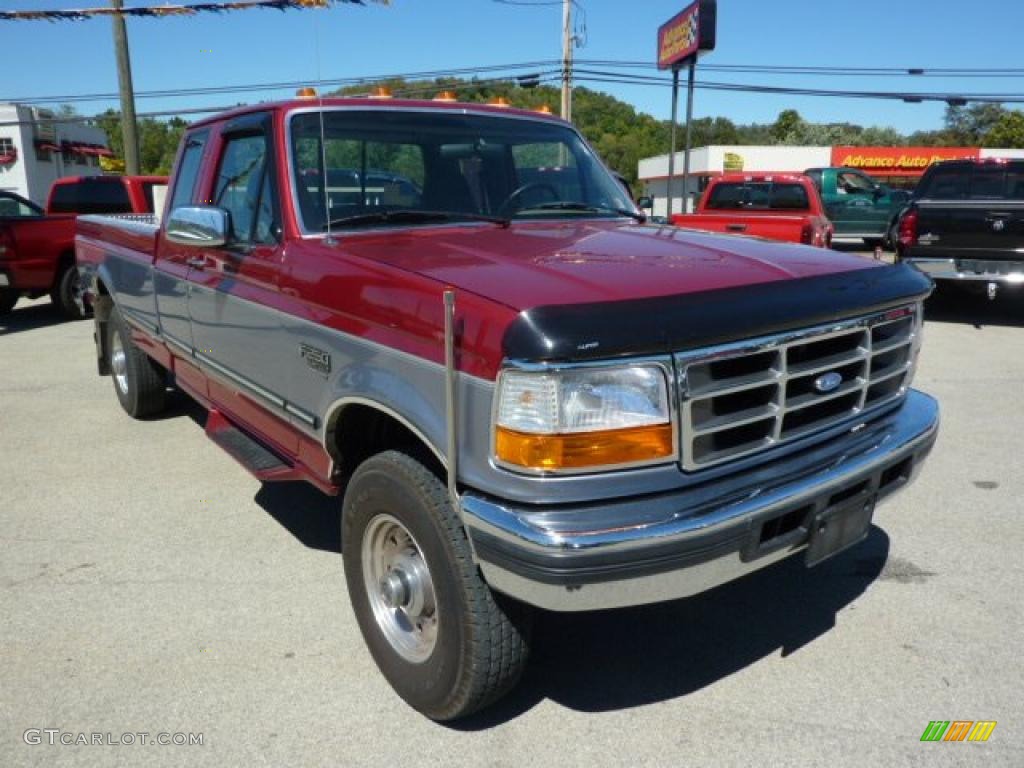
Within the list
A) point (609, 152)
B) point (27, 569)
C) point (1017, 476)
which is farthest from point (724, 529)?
point (609, 152)

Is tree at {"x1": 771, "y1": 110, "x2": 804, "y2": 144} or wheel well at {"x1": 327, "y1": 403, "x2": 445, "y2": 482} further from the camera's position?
tree at {"x1": 771, "y1": 110, "x2": 804, "y2": 144}

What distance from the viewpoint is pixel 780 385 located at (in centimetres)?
243

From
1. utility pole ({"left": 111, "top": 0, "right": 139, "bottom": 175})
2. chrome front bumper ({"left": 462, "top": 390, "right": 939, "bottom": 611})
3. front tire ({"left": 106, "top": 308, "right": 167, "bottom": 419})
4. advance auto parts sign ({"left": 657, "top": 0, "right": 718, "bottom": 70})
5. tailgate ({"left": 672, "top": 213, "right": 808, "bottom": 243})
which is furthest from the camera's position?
utility pole ({"left": 111, "top": 0, "right": 139, "bottom": 175})

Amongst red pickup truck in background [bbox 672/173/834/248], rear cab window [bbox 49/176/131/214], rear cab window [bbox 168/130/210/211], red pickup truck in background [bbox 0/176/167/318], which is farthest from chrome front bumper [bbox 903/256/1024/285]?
rear cab window [bbox 49/176/131/214]

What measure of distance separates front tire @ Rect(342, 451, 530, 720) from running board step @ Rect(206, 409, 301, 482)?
2.08 feet

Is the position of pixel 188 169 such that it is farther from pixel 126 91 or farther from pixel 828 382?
pixel 126 91

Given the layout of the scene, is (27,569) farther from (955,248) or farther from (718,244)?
(955,248)

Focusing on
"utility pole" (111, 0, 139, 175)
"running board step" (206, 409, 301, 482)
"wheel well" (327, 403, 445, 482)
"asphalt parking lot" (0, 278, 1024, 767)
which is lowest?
"asphalt parking lot" (0, 278, 1024, 767)

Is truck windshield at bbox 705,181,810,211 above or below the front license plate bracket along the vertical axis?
above

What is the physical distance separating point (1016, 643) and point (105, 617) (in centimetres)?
355

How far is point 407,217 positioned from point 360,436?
93cm

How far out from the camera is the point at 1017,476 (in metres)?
4.82

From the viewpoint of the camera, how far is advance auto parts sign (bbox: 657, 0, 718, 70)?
16.5 metres

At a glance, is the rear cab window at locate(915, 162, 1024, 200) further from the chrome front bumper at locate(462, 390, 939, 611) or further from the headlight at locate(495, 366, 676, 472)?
the headlight at locate(495, 366, 676, 472)
